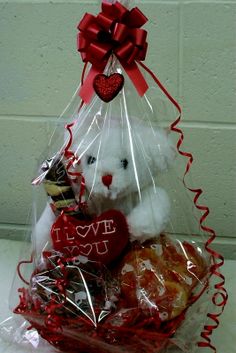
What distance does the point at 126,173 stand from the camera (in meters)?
0.89

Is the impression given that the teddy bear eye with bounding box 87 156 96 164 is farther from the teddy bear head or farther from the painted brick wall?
the painted brick wall

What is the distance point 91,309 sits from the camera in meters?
0.83

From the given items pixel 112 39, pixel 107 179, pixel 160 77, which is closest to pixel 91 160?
pixel 107 179

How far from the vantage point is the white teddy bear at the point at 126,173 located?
887 mm

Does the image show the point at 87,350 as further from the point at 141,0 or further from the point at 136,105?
the point at 141,0

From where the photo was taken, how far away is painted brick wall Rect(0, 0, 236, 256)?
1.22 metres

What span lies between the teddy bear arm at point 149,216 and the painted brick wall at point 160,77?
405mm

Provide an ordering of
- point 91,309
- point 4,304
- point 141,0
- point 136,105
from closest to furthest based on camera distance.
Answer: point 91,309 → point 136,105 → point 4,304 → point 141,0

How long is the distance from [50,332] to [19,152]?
64 cm

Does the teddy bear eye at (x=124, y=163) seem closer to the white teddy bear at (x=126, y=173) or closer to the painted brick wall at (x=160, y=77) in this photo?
the white teddy bear at (x=126, y=173)

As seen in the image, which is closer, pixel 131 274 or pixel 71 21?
pixel 131 274

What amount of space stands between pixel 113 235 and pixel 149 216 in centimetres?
7

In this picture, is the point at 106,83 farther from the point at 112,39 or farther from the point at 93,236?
the point at 93,236

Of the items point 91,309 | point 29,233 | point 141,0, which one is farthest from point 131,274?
point 141,0
